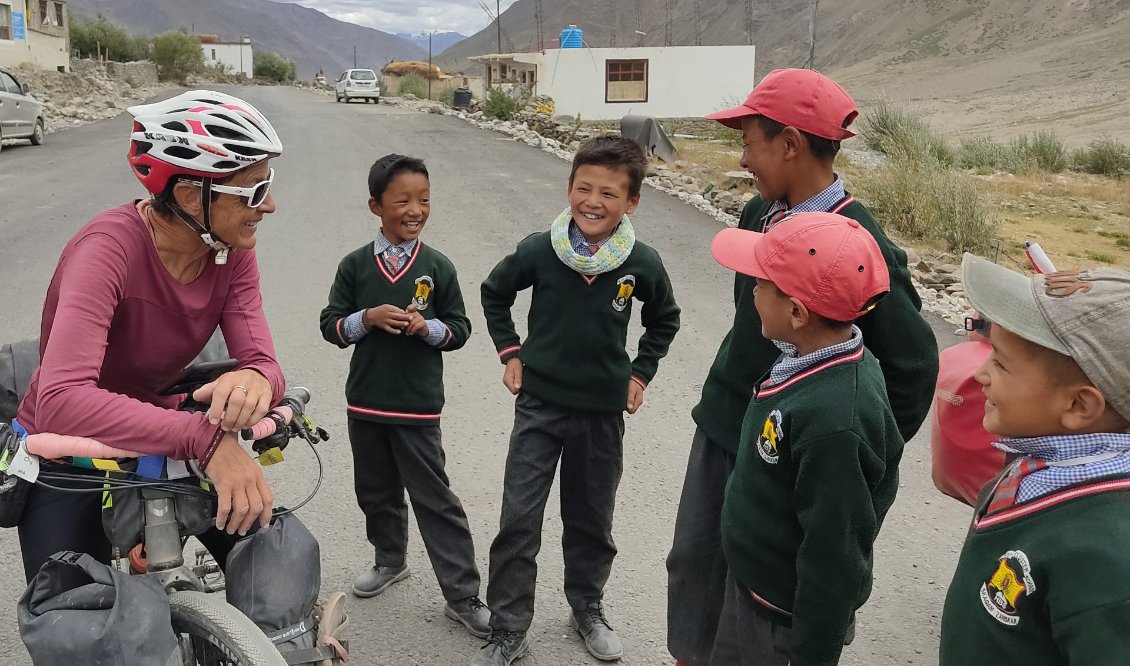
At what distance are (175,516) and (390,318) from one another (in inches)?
48.4

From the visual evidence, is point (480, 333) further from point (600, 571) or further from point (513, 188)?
point (513, 188)

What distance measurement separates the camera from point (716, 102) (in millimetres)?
46406

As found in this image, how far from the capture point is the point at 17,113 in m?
18.0

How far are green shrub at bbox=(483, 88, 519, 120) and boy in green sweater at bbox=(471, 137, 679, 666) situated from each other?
23.1 m

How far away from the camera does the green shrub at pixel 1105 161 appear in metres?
23.7

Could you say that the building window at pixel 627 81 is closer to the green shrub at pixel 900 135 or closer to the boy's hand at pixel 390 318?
the green shrub at pixel 900 135

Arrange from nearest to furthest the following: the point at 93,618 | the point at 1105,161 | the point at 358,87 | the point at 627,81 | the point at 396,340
Result: the point at 93,618 < the point at 396,340 < the point at 1105,161 < the point at 358,87 < the point at 627,81

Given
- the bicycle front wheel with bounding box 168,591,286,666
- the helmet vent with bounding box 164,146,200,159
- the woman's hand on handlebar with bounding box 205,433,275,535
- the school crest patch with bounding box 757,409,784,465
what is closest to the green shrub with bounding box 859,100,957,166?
the school crest patch with bounding box 757,409,784,465

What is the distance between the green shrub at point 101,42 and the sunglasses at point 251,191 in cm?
6164

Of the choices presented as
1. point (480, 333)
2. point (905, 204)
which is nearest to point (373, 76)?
point (905, 204)

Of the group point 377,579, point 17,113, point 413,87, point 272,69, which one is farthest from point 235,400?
point 272,69

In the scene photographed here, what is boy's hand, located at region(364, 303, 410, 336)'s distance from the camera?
3.31 meters

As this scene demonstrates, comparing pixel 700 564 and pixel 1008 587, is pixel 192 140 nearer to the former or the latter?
pixel 700 564

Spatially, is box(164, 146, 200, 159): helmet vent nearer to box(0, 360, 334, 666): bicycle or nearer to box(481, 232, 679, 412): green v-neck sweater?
box(0, 360, 334, 666): bicycle
